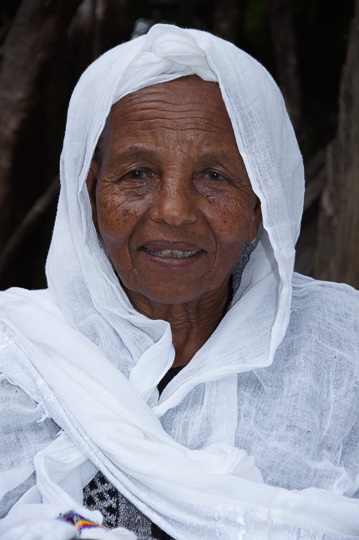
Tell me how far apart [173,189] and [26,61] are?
2.41 meters

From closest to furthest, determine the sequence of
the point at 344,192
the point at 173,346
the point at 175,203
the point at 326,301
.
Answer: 1. the point at 175,203
2. the point at 173,346
3. the point at 326,301
4. the point at 344,192

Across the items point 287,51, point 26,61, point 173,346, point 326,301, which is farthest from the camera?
point 287,51

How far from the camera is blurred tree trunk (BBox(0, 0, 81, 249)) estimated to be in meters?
4.12

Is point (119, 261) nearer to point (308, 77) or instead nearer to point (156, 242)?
point (156, 242)

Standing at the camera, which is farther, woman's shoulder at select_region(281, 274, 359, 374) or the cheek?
woman's shoulder at select_region(281, 274, 359, 374)

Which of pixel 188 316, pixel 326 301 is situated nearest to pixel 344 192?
pixel 326 301

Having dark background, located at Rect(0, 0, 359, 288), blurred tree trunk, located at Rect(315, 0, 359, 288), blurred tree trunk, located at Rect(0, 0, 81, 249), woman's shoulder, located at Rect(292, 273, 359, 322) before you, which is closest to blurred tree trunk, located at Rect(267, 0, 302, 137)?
dark background, located at Rect(0, 0, 359, 288)

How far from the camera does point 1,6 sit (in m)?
5.60

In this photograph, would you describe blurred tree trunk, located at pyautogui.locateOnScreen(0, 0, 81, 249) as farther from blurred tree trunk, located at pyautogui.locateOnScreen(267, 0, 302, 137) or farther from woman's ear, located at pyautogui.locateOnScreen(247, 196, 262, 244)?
woman's ear, located at pyautogui.locateOnScreen(247, 196, 262, 244)

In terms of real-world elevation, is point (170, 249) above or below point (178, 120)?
below

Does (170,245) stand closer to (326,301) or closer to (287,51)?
(326,301)

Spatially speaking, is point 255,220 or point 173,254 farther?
point 255,220

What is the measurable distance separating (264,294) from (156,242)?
414 millimetres

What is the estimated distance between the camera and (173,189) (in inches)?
85.2
